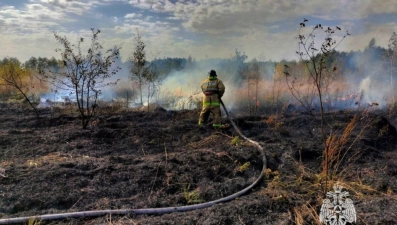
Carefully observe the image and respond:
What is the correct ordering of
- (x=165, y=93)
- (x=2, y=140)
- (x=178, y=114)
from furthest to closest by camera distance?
(x=165, y=93) → (x=178, y=114) → (x=2, y=140)

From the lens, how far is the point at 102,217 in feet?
13.4

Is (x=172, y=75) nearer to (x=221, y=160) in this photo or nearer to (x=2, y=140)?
(x=2, y=140)

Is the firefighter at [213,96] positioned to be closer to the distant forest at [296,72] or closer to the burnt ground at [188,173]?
the burnt ground at [188,173]

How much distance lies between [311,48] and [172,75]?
756 inches

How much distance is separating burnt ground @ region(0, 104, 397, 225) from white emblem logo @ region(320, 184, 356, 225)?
0.40 feet

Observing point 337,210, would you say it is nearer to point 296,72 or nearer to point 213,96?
point 213,96

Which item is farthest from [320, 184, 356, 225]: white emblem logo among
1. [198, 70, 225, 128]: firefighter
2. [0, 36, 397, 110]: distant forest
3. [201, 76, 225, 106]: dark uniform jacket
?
[0, 36, 397, 110]: distant forest

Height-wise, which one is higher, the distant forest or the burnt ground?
the distant forest

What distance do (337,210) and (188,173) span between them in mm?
2416

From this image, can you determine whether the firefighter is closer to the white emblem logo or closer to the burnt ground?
the burnt ground

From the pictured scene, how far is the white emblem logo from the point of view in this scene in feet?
12.2

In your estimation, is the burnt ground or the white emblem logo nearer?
the white emblem logo

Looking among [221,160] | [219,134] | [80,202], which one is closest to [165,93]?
[219,134]

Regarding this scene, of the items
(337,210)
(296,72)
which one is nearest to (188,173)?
(337,210)
